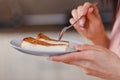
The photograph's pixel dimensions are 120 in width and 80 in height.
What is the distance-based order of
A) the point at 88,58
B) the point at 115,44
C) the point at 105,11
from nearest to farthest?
the point at 88,58
the point at 115,44
the point at 105,11

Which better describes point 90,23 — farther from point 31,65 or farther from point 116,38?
point 31,65

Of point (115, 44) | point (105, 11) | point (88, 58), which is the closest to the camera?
point (88, 58)

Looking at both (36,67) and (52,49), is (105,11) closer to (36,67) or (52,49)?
(36,67)

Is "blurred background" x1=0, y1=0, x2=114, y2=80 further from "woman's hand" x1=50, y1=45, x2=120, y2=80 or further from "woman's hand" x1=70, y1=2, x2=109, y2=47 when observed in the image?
"woman's hand" x1=50, y1=45, x2=120, y2=80

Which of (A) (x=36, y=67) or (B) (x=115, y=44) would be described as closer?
(B) (x=115, y=44)

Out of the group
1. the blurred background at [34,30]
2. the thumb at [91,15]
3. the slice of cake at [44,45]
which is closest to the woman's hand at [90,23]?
the thumb at [91,15]

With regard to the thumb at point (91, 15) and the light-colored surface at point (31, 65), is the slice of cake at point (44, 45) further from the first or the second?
the light-colored surface at point (31, 65)

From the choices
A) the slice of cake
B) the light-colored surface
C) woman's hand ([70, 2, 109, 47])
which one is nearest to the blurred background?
the light-colored surface

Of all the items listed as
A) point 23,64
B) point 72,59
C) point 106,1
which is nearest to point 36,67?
point 23,64
